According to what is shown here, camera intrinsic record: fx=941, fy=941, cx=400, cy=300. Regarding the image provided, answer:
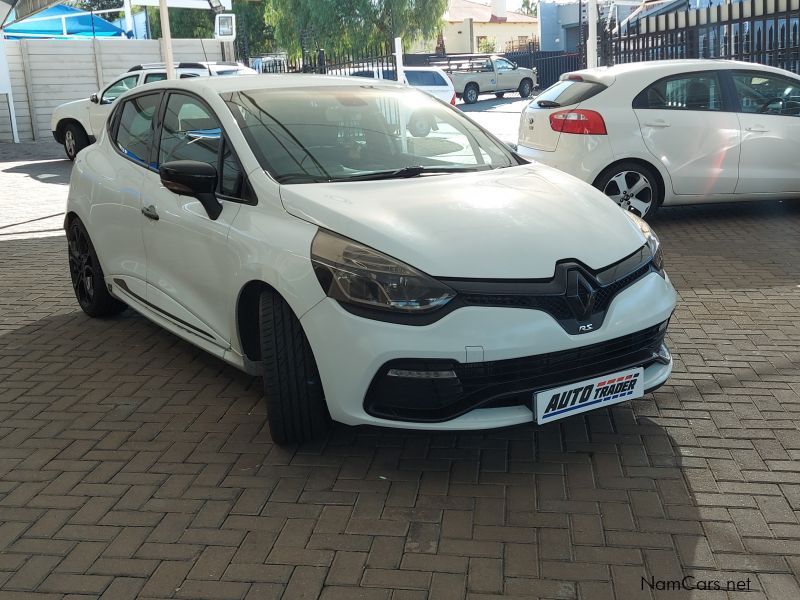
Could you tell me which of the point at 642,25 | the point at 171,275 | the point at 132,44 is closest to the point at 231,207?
the point at 171,275

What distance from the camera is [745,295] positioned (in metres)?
6.62

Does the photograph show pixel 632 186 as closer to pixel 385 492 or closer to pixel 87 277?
pixel 87 277

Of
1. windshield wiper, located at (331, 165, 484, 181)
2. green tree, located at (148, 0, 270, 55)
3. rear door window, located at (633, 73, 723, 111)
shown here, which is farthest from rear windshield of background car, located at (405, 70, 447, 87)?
green tree, located at (148, 0, 270, 55)

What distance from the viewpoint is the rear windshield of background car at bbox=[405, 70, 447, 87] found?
89.2 ft

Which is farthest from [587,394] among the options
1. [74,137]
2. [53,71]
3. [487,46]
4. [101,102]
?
[487,46]

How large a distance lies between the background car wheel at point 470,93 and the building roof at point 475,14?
4083 centimetres

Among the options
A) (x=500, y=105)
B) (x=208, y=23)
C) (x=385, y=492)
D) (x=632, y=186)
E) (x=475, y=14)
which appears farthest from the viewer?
(x=475, y=14)

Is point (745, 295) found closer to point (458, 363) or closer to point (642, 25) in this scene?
point (458, 363)

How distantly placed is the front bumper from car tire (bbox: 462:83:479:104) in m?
32.6

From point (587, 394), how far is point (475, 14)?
7908 cm

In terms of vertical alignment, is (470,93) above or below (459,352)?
above

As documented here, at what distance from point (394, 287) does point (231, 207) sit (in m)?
1.19

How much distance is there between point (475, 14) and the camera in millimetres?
78875

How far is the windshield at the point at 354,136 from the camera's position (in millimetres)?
4590
